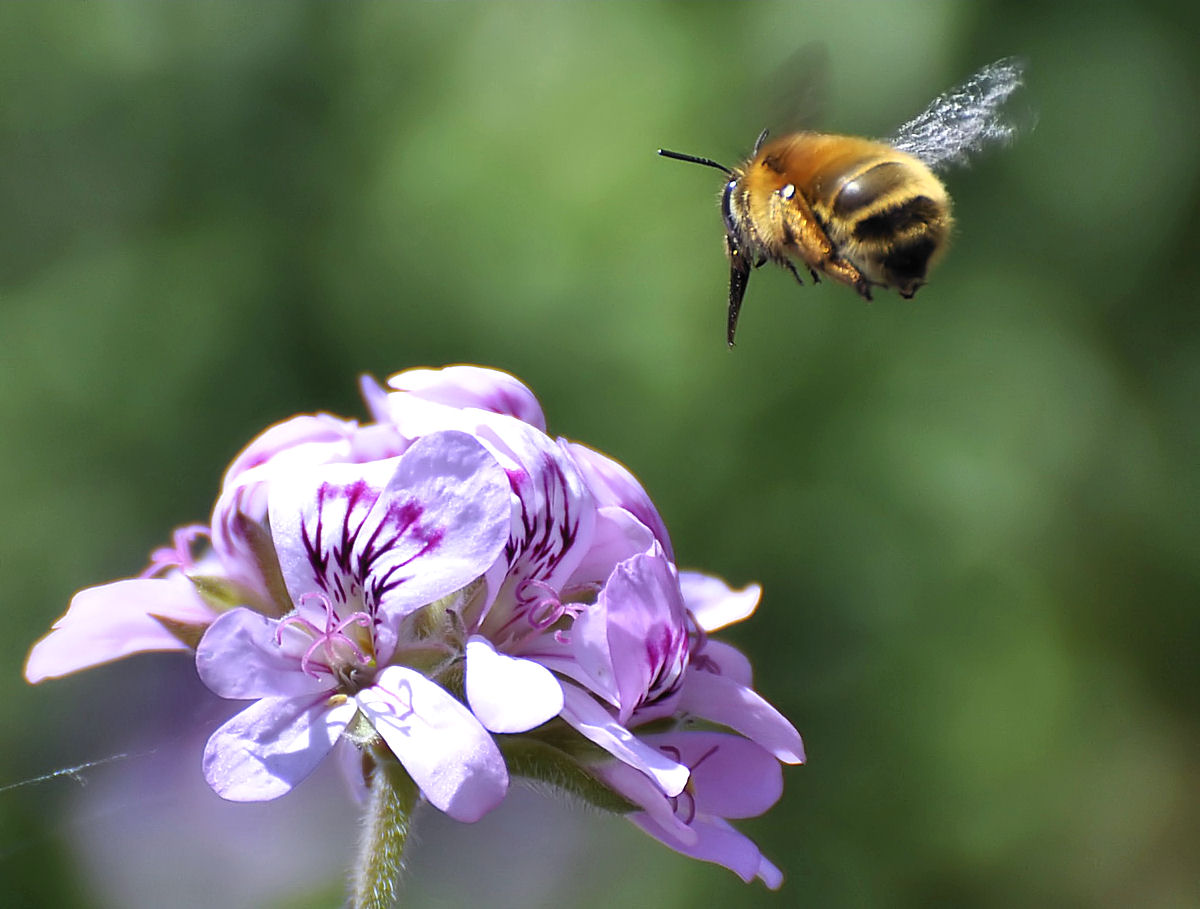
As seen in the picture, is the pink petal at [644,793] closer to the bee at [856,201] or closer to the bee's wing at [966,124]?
the bee at [856,201]

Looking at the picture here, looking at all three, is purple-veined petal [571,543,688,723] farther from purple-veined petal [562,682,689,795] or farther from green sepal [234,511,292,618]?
green sepal [234,511,292,618]

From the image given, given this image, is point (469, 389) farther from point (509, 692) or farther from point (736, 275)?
point (736, 275)

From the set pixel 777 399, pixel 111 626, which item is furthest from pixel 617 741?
pixel 777 399

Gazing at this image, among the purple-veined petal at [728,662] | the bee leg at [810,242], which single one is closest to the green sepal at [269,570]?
the purple-veined petal at [728,662]

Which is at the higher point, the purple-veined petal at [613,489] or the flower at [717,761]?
the purple-veined petal at [613,489]

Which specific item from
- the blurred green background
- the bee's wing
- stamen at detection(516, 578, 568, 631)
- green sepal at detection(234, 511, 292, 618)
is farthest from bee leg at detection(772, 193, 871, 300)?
the blurred green background
